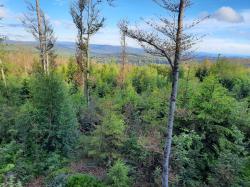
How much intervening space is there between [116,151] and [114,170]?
193 cm

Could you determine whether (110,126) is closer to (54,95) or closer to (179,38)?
(54,95)

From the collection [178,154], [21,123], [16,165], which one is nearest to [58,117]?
[21,123]

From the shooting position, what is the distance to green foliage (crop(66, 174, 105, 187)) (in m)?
8.77

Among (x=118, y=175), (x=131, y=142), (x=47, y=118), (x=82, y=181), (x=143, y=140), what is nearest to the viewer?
(x=82, y=181)

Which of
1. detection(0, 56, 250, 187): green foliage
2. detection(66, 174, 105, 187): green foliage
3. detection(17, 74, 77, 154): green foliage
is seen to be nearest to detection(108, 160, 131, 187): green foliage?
detection(0, 56, 250, 187): green foliage

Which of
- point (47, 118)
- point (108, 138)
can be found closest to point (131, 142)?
point (108, 138)

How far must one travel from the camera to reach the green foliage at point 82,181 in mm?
8773

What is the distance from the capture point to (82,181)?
8828 millimetres

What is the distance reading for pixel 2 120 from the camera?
555 inches

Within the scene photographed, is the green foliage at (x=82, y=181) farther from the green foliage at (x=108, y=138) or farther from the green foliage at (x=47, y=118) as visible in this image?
the green foliage at (x=47, y=118)

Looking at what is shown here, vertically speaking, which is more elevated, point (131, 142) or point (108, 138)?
point (108, 138)

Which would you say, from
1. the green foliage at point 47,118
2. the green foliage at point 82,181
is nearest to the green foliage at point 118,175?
the green foliage at point 82,181

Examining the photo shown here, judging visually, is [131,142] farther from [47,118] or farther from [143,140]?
[47,118]

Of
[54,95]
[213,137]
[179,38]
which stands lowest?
[213,137]
